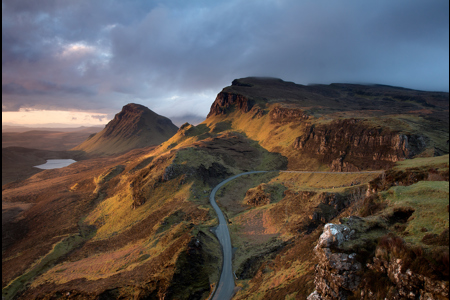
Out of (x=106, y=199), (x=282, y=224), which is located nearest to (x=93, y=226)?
(x=106, y=199)

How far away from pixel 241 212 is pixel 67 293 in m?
38.0

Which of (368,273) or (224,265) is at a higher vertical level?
(368,273)

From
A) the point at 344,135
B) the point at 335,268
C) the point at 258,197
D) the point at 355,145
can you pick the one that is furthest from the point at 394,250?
the point at 344,135

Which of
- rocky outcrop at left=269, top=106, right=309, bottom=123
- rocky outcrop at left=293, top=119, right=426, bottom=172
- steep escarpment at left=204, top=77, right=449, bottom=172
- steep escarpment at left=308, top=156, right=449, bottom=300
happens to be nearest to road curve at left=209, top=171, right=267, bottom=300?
steep escarpment at left=308, top=156, right=449, bottom=300

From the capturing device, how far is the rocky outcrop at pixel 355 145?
2584 inches

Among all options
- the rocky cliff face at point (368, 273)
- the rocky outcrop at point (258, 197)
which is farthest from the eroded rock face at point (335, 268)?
the rocky outcrop at point (258, 197)

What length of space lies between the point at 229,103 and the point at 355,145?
114 metres

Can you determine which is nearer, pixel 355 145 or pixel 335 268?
pixel 335 268

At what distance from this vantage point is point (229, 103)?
17875cm

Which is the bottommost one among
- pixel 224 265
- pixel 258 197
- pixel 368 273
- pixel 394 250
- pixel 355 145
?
pixel 224 265

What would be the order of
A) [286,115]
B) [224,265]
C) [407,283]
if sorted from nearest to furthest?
[407,283] → [224,265] → [286,115]

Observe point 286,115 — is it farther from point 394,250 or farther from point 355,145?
point 394,250

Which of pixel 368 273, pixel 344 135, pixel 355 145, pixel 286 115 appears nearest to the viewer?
pixel 368 273

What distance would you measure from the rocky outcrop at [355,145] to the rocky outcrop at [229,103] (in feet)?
238
